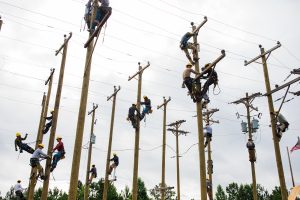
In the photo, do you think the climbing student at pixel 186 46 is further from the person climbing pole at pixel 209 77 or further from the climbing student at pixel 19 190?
the climbing student at pixel 19 190

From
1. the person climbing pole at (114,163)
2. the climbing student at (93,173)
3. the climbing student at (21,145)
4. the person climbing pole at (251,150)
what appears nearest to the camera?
the climbing student at (21,145)

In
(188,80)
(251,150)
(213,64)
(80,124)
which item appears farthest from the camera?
(251,150)

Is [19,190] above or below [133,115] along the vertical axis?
below

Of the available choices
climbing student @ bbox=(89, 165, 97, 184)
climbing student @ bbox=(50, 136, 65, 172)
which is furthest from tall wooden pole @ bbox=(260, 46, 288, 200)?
climbing student @ bbox=(89, 165, 97, 184)

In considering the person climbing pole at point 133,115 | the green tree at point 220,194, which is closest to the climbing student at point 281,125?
the person climbing pole at point 133,115

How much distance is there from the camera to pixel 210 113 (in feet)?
71.1

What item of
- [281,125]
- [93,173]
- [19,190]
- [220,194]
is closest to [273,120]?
[281,125]

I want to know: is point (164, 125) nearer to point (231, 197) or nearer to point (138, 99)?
point (138, 99)

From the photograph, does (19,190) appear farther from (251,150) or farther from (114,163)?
(251,150)

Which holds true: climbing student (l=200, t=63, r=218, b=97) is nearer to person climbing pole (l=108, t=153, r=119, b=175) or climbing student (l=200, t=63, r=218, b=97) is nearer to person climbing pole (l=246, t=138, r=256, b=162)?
person climbing pole (l=246, t=138, r=256, b=162)

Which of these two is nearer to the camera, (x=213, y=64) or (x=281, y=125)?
(x=213, y=64)

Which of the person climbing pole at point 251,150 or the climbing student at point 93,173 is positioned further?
the climbing student at point 93,173

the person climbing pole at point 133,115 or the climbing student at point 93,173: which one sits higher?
the person climbing pole at point 133,115

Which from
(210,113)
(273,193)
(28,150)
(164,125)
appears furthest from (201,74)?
(273,193)
